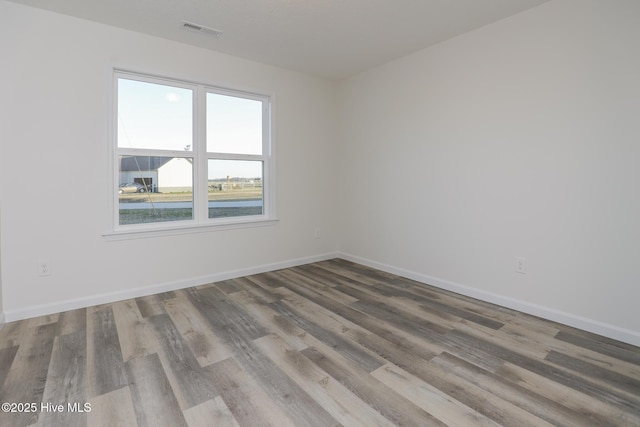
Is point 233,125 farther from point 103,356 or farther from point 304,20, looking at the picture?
point 103,356

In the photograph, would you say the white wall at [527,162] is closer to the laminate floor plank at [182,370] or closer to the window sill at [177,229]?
the window sill at [177,229]

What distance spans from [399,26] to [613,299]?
2.85 m

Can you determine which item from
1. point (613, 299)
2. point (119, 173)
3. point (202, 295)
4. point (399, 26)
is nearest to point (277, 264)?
point (202, 295)

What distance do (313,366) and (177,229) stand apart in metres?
2.22

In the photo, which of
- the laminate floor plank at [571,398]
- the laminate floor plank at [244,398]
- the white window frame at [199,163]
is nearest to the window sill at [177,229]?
the white window frame at [199,163]

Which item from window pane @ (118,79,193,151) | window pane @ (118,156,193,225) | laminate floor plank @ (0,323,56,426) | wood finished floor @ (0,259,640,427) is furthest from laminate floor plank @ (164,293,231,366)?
window pane @ (118,79,193,151)

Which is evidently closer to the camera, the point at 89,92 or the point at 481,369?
the point at 481,369

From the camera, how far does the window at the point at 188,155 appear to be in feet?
10.6

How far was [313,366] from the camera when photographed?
2025mm

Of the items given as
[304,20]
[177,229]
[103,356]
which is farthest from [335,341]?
[304,20]

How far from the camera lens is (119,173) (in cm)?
317

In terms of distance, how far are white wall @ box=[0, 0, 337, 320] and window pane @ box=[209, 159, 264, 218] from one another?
1.12 ft

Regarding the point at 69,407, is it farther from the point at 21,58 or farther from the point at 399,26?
the point at 399,26

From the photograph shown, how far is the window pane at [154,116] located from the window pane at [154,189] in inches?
6.6
